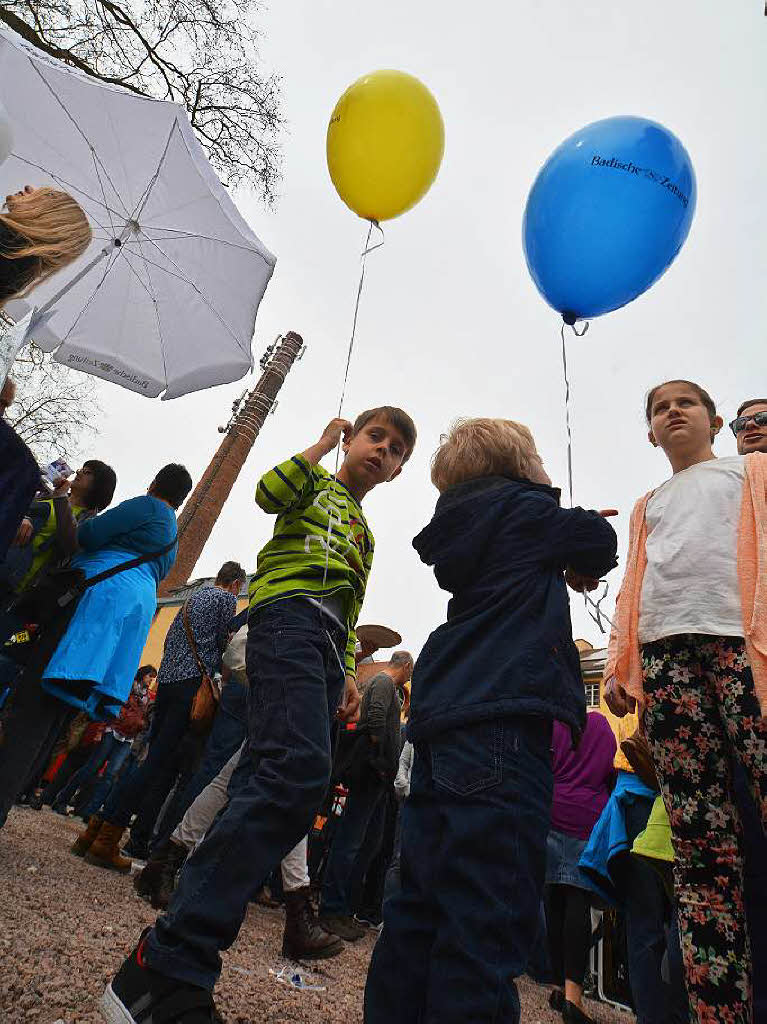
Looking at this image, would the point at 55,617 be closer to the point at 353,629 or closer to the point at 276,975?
the point at 353,629

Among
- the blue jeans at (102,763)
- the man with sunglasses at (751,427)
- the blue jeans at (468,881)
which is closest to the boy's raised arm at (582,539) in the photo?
the blue jeans at (468,881)

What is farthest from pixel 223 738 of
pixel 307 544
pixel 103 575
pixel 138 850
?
pixel 307 544

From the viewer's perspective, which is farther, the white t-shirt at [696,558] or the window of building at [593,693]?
the window of building at [593,693]

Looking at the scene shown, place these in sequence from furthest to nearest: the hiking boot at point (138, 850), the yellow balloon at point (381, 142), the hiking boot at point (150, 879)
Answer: the hiking boot at point (138, 850)
the yellow balloon at point (381, 142)
the hiking boot at point (150, 879)

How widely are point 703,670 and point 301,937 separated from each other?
1928mm

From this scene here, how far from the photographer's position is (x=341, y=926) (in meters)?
3.63

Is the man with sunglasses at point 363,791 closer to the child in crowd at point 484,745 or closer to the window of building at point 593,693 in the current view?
the child in crowd at point 484,745

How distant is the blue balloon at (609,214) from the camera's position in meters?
2.79

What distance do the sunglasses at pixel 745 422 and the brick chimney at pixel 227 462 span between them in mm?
21854

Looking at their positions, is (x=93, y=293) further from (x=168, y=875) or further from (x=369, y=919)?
(x=369, y=919)

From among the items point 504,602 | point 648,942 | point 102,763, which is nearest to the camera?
point 504,602

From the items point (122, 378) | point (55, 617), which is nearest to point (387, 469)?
point (55, 617)

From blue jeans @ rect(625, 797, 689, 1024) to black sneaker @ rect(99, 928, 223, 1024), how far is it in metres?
1.52

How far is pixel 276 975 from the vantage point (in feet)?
7.19
